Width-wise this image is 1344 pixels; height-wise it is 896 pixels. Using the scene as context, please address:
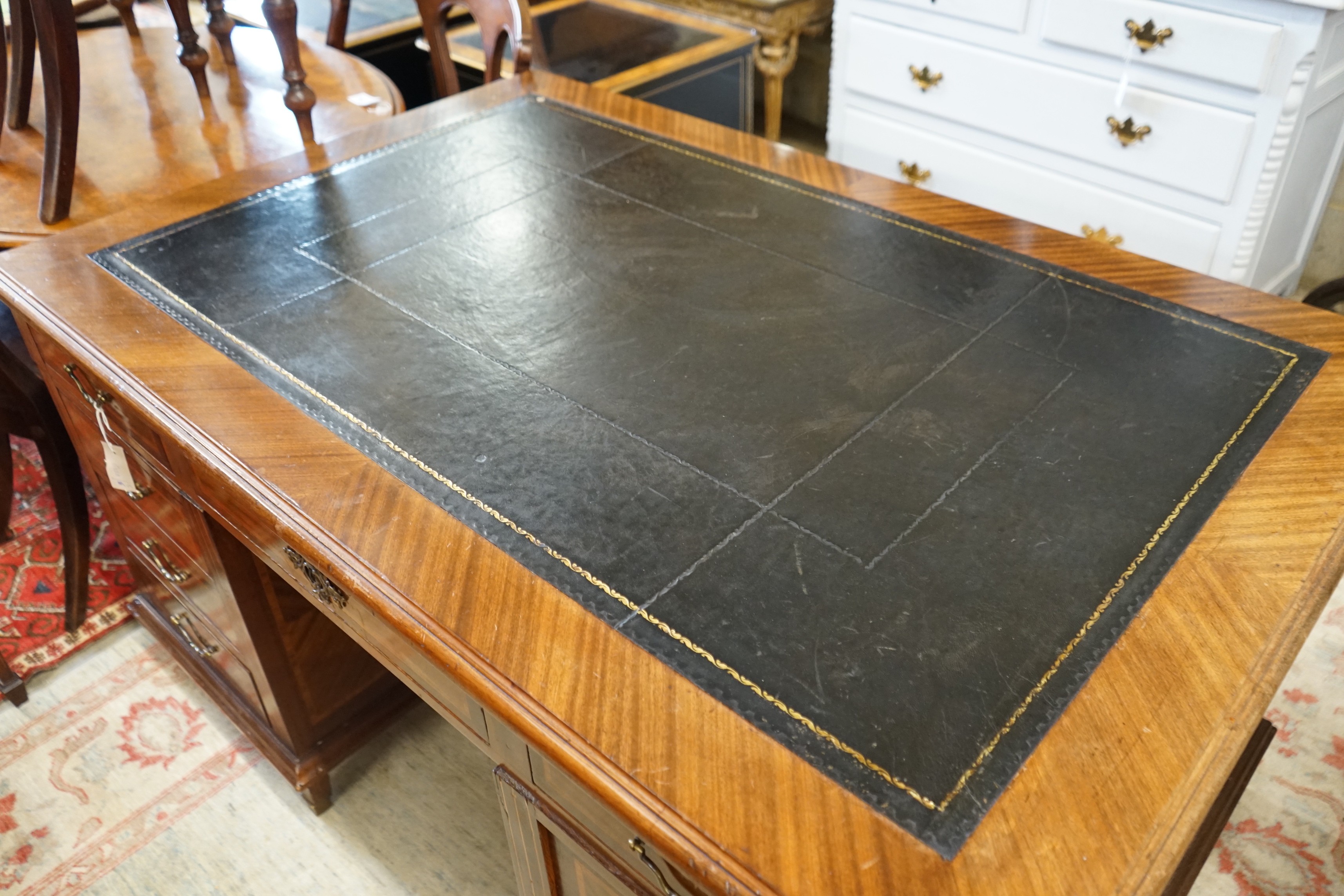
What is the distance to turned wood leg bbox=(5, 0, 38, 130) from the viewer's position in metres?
2.13

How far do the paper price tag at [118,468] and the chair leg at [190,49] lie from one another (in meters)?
1.15

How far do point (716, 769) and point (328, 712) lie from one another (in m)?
1.12

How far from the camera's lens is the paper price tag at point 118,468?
146cm

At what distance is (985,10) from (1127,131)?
453mm

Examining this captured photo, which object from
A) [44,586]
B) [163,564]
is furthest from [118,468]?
[44,586]

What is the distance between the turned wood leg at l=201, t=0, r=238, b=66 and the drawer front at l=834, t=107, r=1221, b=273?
1.65 meters

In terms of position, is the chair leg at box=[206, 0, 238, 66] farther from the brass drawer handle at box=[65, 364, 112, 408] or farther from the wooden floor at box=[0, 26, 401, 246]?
the brass drawer handle at box=[65, 364, 112, 408]

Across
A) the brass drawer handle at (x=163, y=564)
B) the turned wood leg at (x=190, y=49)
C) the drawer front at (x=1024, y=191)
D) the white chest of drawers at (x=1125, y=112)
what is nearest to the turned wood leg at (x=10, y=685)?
the brass drawer handle at (x=163, y=564)

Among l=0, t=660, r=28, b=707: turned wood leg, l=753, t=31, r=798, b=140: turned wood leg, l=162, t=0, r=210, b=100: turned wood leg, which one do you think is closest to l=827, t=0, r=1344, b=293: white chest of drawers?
l=753, t=31, r=798, b=140: turned wood leg

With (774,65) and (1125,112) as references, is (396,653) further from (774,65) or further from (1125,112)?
(774,65)

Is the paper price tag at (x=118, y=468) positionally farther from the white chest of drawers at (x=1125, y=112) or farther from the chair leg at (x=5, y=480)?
the white chest of drawers at (x=1125, y=112)

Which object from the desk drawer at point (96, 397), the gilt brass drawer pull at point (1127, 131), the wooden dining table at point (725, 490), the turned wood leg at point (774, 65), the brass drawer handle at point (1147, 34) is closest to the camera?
the wooden dining table at point (725, 490)

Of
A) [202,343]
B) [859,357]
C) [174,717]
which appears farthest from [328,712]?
[859,357]

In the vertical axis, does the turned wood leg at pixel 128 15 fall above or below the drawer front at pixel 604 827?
above
